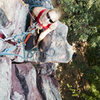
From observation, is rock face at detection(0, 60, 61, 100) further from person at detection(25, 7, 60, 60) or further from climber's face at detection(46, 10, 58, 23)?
climber's face at detection(46, 10, 58, 23)

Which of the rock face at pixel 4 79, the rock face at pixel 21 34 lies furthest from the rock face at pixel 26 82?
the rock face at pixel 21 34

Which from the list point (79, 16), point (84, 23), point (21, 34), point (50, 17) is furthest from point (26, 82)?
point (79, 16)

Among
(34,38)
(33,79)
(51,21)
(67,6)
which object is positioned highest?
(67,6)

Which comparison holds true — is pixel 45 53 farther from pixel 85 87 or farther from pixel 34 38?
pixel 85 87

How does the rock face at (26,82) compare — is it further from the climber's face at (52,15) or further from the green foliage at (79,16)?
the green foliage at (79,16)

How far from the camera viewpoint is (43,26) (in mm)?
2328

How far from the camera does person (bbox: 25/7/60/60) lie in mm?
2115

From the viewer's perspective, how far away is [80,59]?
19.0 ft

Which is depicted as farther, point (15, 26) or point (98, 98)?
point (98, 98)

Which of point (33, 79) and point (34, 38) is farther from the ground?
point (34, 38)

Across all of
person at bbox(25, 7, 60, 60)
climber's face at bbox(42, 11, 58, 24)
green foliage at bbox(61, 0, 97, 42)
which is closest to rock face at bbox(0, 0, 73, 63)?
person at bbox(25, 7, 60, 60)

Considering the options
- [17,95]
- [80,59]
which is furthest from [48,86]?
[80,59]

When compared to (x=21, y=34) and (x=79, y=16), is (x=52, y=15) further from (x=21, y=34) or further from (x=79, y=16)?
(x=79, y=16)

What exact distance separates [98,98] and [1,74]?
3357 mm
